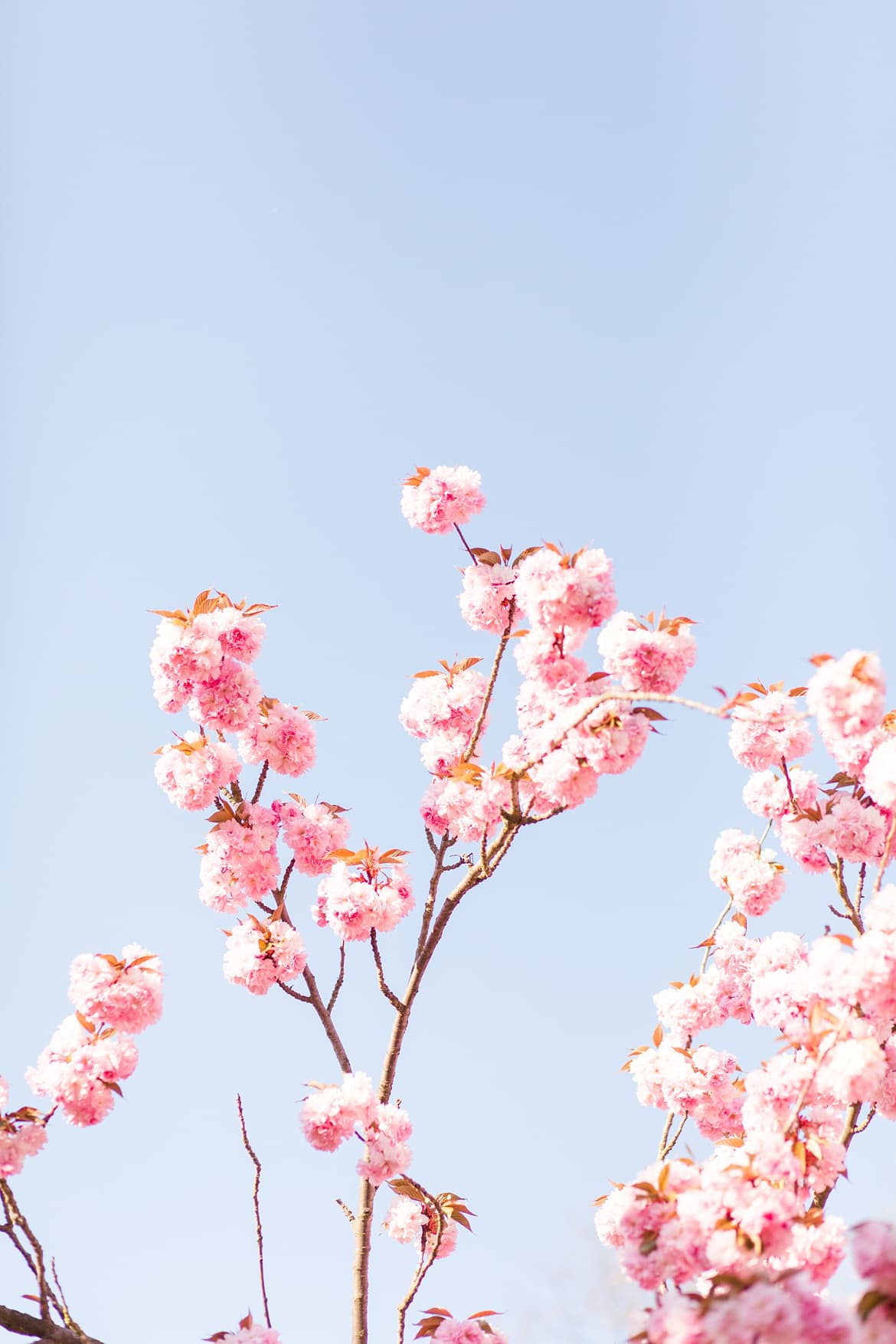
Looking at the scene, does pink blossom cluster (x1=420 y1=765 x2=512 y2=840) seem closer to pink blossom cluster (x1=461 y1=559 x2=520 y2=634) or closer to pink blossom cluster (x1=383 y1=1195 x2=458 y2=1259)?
pink blossom cluster (x1=461 y1=559 x2=520 y2=634)

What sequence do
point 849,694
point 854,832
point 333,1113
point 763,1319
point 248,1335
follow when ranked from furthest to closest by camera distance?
1. point 854,832
2. point 333,1113
3. point 248,1335
4. point 849,694
5. point 763,1319

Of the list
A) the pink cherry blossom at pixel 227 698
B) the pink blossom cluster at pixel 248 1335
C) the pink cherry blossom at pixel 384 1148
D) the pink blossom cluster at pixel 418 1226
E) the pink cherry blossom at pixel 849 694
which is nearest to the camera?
the pink cherry blossom at pixel 849 694

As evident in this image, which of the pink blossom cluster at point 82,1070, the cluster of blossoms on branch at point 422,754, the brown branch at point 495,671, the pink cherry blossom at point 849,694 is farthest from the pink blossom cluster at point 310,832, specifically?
the pink cherry blossom at point 849,694

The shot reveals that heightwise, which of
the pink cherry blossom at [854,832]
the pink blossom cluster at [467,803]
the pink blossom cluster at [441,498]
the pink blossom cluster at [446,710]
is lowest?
the pink cherry blossom at [854,832]

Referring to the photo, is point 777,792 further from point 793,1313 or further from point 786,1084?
point 793,1313

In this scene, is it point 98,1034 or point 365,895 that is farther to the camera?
point 365,895

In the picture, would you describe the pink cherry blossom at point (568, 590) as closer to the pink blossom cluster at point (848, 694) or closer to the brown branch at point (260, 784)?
the pink blossom cluster at point (848, 694)

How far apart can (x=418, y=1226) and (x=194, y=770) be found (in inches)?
89.5

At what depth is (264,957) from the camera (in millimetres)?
5043

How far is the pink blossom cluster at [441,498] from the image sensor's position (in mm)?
5145

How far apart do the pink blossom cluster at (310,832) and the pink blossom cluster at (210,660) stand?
1.74ft

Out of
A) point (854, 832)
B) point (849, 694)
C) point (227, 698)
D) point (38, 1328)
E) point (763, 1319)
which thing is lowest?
point (763, 1319)

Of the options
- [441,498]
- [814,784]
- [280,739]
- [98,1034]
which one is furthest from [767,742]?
[98,1034]

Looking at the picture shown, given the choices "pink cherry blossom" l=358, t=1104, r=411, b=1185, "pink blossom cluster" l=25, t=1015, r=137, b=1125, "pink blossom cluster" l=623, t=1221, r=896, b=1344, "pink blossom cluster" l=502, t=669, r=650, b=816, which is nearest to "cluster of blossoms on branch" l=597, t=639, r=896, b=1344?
"pink blossom cluster" l=623, t=1221, r=896, b=1344
